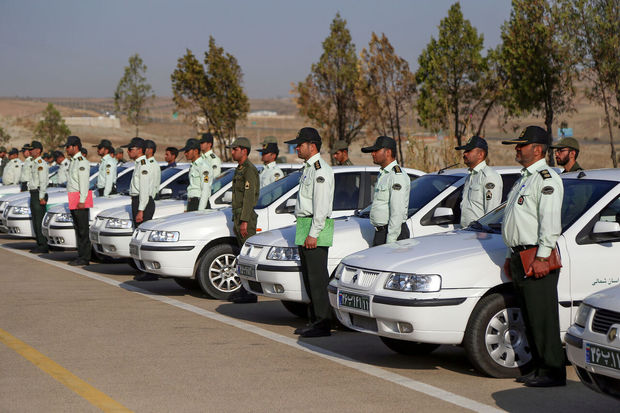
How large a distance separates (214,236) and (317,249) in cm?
303

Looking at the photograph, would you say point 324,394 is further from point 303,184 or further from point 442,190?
point 442,190

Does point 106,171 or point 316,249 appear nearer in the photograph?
point 316,249

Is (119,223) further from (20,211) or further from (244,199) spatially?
(20,211)

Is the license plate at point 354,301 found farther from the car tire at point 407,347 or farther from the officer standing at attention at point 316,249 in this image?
the officer standing at attention at point 316,249

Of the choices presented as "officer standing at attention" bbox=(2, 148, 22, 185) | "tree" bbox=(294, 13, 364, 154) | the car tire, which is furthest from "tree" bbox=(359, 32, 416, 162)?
the car tire

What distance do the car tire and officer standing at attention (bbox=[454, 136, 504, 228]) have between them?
158 cm

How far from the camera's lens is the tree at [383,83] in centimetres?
3947

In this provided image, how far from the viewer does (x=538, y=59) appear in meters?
32.0

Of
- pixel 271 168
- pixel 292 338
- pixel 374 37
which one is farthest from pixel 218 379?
pixel 374 37

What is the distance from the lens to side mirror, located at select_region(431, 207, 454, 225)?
9.05m

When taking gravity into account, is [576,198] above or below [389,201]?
above

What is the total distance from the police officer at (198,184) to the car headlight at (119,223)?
1.08 metres

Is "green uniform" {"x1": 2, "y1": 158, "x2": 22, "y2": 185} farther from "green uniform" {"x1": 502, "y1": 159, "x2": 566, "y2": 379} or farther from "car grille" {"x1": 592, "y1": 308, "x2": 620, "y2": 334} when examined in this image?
"car grille" {"x1": 592, "y1": 308, "x2": 620, "y2": 334}

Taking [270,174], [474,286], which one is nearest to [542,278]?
[474,286]
